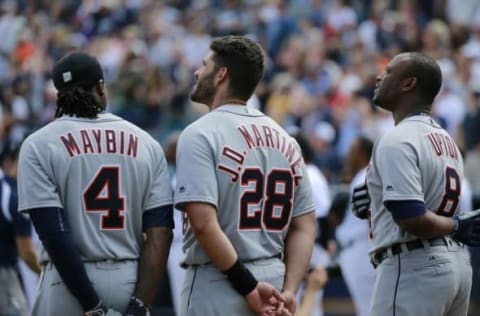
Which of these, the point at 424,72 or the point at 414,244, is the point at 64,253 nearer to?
the point at 414,244

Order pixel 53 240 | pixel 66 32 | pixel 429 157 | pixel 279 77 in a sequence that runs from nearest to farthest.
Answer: pixel 53 240 < pixel 429 157 < pixel 279 77 < pixel 66 32

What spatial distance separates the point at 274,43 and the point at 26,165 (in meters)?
14.1

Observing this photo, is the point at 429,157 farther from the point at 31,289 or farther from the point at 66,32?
the point at 66,32

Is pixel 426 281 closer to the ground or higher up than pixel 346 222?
higher up

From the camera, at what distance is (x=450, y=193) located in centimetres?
629

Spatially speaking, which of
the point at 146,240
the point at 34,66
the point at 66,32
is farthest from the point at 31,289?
the point at 66,32

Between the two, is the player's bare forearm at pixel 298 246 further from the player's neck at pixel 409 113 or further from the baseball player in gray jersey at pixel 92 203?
the player's neck at pixel 409 113

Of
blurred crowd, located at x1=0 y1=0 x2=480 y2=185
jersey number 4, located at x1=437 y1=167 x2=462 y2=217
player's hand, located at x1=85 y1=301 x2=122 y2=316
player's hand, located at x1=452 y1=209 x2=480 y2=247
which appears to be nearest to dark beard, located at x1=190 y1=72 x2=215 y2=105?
player's hand, located at x1=85 y1=301 x2=122 y2=316

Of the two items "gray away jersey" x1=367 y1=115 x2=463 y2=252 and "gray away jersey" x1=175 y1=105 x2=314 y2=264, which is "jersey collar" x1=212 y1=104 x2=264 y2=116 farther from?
"gray away jersey" x1=367 y1=115 x2=463 y2=252

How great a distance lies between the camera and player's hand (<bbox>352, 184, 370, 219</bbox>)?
21.7ft

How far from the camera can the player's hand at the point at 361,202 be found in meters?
6.60

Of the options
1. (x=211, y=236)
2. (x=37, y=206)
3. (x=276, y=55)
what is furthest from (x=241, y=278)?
(x=276, y=55)

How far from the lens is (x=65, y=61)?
602 centimetres

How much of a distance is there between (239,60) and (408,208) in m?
1.10
